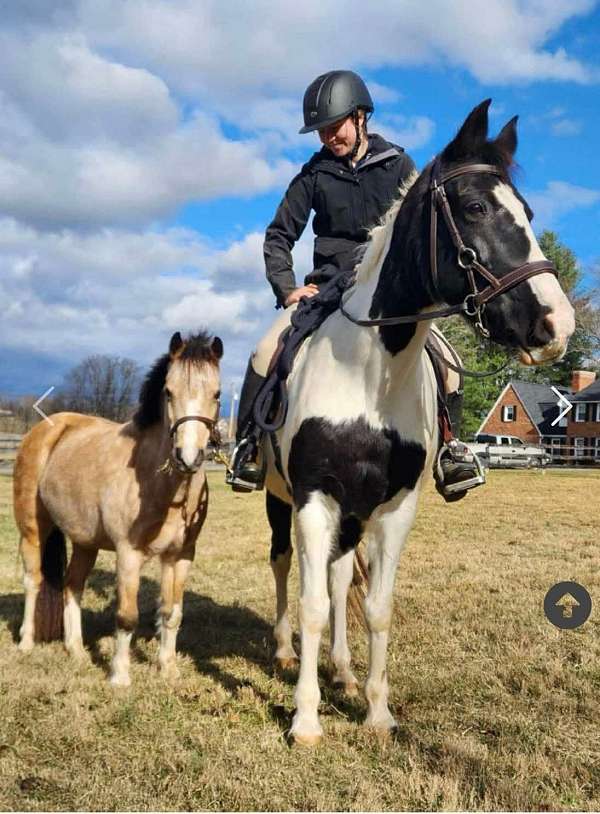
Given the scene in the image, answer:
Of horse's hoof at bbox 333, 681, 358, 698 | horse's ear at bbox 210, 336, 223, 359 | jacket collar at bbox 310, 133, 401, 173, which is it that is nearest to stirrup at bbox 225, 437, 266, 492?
horse's ear at bbox 210, 336, 223, 359

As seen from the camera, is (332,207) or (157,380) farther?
(157,380)

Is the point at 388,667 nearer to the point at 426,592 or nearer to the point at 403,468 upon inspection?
the point at 403,468

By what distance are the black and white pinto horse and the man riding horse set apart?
0.48 meters

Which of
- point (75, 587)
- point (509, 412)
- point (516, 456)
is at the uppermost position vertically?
point (509, 412)

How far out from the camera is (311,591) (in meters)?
4.17

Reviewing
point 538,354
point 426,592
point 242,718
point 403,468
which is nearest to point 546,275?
point 538,354

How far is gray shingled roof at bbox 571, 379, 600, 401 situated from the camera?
57250 millimetres

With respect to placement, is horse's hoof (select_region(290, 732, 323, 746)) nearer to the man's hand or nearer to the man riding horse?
the man riding horse

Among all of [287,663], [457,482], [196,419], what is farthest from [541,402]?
[196,419]

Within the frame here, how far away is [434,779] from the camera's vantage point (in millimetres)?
3541

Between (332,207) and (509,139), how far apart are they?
1594 millimetres

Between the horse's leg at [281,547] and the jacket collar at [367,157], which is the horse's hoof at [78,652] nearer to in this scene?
the horse's leg at [281,547]

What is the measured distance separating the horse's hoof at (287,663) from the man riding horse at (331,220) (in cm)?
159

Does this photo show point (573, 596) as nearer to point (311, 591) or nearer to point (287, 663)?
point (311, 591)
